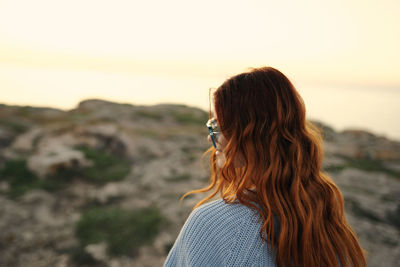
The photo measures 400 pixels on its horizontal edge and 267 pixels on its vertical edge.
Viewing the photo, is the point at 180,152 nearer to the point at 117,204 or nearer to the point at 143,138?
the point at 143,138

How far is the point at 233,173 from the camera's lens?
172 centimetres

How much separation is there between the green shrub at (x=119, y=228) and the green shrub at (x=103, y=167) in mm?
1405

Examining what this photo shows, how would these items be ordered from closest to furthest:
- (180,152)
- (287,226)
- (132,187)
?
1. (287,226)
2. (132,187)
3. (180,152)

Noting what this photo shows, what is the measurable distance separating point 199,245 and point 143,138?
7.96 metres

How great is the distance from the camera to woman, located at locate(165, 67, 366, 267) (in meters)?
1.40

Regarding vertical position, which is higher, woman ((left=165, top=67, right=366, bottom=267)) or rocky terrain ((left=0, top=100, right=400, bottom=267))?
woman ((left=165, top=67, right=366, bottom=267))

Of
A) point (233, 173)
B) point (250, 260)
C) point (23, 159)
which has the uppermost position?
point (233, 173)

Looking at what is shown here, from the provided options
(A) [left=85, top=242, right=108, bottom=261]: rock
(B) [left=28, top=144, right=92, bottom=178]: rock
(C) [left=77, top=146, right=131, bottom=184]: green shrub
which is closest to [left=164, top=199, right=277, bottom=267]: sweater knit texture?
(A) [left=85, top=242, right=108, bottom=261]: rock

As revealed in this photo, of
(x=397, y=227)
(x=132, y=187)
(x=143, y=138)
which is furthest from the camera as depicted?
(x=143, y=138)

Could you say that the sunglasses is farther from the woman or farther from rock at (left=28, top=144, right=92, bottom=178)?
rock at (left=28, top=144, right=92, bottom=178)

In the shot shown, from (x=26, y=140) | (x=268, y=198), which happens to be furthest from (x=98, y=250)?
(x=26, y=140)

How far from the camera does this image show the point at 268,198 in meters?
1.47

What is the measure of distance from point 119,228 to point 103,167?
289 centimetres

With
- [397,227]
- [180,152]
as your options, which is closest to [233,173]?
[397,227]
